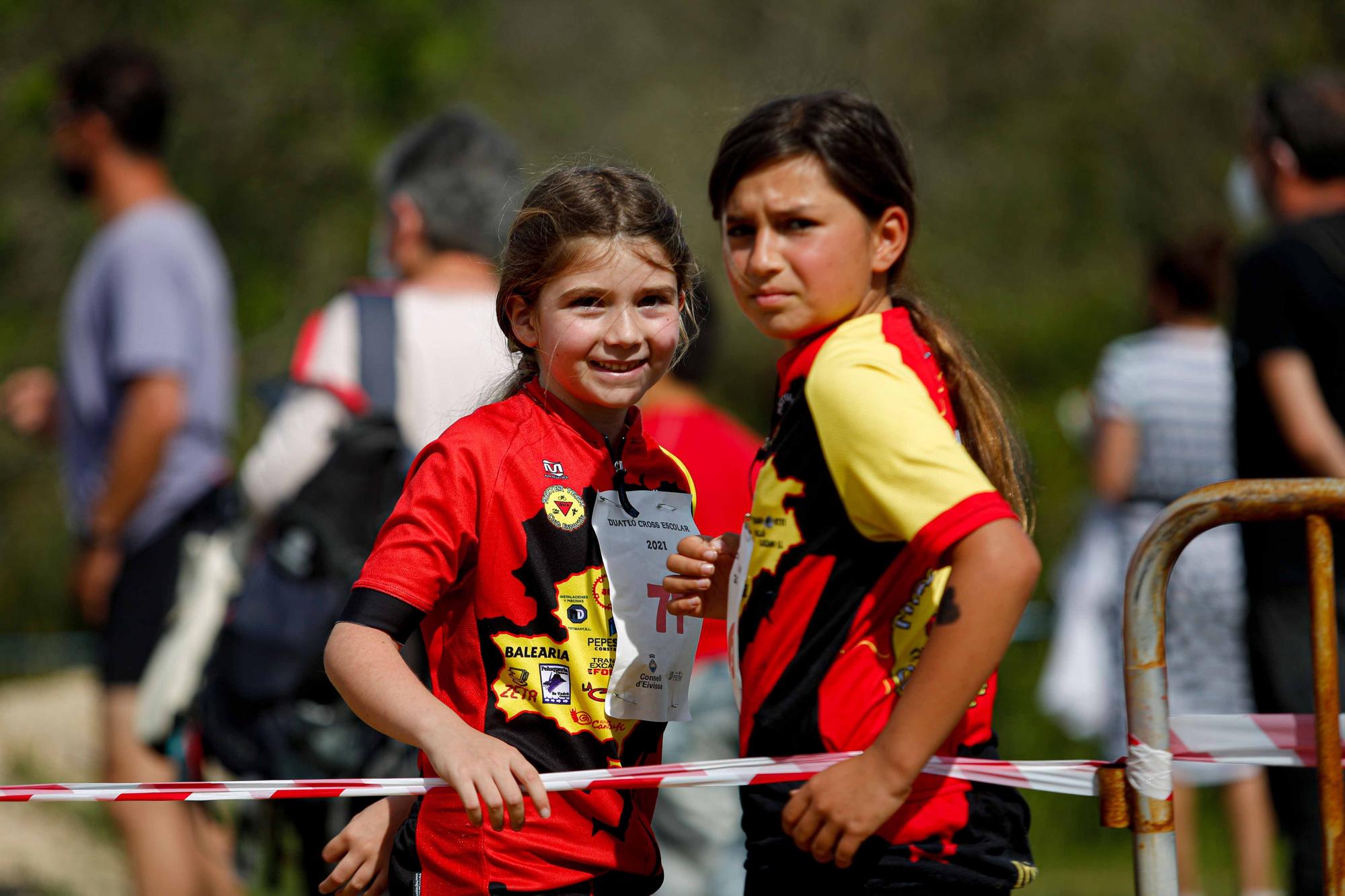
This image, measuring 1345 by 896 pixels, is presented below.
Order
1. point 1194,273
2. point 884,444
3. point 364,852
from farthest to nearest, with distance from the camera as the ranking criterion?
point 1194,273 < point 364,852 < point 884,444

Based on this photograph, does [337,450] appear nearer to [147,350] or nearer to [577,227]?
[147,350]

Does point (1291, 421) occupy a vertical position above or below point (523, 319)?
below

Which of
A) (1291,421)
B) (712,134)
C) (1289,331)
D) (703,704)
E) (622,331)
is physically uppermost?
(712,134)

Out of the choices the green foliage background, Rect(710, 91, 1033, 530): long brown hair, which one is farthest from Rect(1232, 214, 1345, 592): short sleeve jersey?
the green foliage background

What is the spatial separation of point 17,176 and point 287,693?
7855mm

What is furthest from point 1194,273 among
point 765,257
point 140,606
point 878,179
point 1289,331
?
point 140,606

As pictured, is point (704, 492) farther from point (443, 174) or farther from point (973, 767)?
point (973, 767)

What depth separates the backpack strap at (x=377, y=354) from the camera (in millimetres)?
3111

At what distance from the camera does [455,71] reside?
1016 centimetres

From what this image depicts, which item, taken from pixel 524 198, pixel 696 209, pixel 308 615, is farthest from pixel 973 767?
pixel 696 209

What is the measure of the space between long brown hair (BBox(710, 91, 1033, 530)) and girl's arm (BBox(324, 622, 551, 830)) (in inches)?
30.4

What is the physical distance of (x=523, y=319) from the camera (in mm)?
2010

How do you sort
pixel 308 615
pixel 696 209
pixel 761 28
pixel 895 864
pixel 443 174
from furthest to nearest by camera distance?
1. pixel 761 28
2. pixel 696 209
3. pixel 443 174
4. pixel 308 615
5. pixel 895 864

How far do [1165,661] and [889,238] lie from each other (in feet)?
2.28
